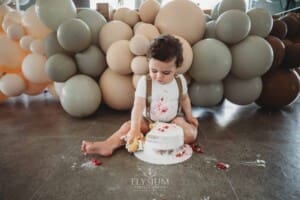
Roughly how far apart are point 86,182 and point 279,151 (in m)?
0.89

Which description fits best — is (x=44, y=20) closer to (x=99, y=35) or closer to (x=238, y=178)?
(x=99, y=35)

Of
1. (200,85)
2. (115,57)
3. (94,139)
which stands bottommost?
(94,139)

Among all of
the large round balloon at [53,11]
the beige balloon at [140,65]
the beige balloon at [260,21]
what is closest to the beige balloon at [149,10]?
the beige balloon at [140,65]

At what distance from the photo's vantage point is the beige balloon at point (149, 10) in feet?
5.16

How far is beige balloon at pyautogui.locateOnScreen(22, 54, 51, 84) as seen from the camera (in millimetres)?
1671

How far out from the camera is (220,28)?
4.70 ft

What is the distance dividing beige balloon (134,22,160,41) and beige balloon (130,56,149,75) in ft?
0.46

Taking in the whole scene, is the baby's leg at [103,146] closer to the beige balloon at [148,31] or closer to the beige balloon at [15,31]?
the beige balloon at [148,31]

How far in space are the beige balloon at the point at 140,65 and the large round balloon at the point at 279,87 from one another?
0.84 m

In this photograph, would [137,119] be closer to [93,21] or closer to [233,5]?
[93,21]

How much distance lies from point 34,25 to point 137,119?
1.06 metres

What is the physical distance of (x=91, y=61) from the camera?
154cm

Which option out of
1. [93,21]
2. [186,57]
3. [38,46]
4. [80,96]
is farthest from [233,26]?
[38,46]

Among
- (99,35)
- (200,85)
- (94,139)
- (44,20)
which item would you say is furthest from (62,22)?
(200,85)
